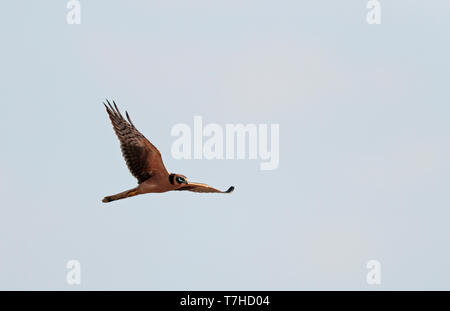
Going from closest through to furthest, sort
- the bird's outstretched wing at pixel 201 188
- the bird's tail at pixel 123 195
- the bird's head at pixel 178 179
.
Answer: the bird's tail at pixel 123 195 < the bird's head at pixel 178 179 < the bird's outstretched wing at pixel 201 188

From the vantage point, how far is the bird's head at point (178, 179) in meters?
33.8

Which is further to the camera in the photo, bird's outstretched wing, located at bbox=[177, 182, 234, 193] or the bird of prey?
bird's outstretched wing, located at bbox=[177, 182, 234, 193]

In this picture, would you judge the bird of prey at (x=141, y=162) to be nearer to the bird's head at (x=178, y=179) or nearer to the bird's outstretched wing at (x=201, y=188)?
the bird's head at (x=178, y=179)

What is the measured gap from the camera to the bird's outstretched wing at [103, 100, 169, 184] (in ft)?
110

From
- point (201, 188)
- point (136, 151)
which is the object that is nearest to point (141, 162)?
point (136, 151)

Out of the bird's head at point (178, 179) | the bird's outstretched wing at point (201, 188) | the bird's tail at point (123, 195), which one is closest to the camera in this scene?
the bird's tail at point (123, 195)

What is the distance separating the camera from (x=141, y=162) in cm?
3384

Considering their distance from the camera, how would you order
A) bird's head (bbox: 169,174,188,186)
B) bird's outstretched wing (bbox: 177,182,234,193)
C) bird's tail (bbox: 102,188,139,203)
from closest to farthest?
bird's tail (bbox: 102,188,139,203) < bird's head (bbox: 169,174,188,186) < bird's outstretched wing (bbox: 177,182,234,193)

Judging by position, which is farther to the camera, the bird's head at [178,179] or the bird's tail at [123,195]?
the bird's head at [178,179]

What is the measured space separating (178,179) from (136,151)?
1649 millimetres

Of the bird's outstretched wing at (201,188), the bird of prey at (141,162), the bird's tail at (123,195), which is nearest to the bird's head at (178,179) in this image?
the bird of prey at (141,162)

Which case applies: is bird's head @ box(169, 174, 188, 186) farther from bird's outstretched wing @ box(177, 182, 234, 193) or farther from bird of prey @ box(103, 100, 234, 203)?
bird's outstretched wing @ box(177, 182, 234, 193)

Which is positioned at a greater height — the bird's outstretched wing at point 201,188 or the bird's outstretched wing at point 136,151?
the bird's outstretched wing at point 136,151

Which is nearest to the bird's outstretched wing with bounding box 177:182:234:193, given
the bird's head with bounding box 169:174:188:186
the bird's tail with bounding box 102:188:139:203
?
the bird's head with bounding box 169:174:188:186
